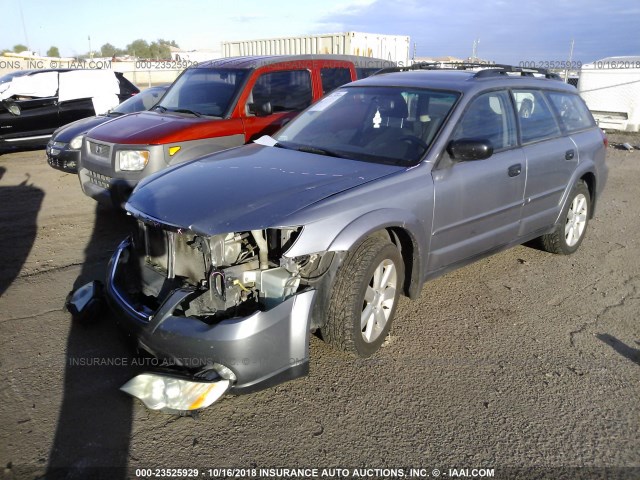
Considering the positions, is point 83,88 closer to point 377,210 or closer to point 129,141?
point 129,141

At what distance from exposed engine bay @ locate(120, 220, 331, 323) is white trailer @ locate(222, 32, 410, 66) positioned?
1264 cm

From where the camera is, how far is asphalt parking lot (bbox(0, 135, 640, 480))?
2.70 metres

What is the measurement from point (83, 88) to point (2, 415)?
30.5ft

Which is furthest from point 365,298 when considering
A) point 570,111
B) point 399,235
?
point 570,111

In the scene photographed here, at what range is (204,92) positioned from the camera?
6.91 meters

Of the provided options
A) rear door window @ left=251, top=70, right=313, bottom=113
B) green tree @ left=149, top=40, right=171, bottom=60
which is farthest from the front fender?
green tree @ left=149, top=40, right=171, bottom=60

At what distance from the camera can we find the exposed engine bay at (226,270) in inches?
120

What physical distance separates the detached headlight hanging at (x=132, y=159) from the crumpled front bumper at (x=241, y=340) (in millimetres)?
3077

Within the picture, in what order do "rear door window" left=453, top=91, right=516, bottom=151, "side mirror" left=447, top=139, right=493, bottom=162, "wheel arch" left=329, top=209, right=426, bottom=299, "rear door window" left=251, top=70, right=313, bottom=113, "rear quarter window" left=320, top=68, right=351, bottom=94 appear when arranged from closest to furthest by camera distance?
"wheel arch" left=329, top=209, right=426, bottom=299
"side mirror" left=447, top=139, right=493, bottom=162
"rear door window" left=453, top=91, right=516, bottom=151
"rear door window" left=251, top=70, right=313, bottom=113
"rear quarter window" left=320, top=68, right=351, bottom=94

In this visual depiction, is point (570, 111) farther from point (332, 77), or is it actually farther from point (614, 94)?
point (614, 94)

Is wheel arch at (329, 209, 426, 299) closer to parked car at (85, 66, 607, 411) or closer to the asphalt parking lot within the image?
parked car at (85, 66, 607, 411)

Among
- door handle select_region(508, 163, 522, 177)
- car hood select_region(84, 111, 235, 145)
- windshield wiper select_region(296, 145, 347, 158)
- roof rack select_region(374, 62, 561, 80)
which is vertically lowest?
door handle select_region(508, 163, 522, 177)

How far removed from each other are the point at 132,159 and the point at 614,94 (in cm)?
1415

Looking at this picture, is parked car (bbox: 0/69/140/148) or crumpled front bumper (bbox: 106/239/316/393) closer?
crumpled front bumper (bbox: 106/239/316/393)
